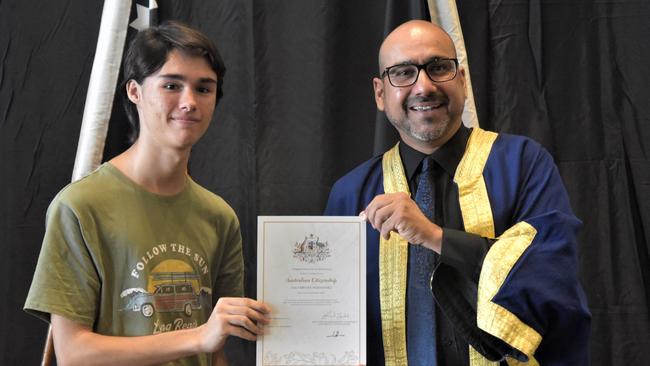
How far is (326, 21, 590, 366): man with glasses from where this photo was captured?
145 cm

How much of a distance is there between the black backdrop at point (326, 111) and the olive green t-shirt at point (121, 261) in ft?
2.25

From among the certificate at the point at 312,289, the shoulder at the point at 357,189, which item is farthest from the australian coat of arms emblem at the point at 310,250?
the shoulder at the point at 357,189

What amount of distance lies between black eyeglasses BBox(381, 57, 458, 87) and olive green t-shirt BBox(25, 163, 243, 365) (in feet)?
2.13

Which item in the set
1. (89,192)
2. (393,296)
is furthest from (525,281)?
(89,192)

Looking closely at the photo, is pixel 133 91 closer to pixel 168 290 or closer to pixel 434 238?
pixel 168 290

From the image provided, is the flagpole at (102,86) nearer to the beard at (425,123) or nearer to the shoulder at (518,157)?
the beard at (425,123)

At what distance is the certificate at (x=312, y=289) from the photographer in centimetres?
147

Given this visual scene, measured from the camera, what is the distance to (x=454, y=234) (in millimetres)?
1515

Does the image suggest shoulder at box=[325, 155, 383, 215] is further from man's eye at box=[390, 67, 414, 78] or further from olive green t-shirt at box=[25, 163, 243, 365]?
olive green t-shirt at box=[25, 163, 243, 365]

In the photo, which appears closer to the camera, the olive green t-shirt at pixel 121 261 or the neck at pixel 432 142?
the olive green t-shirt at pixel 121 261
